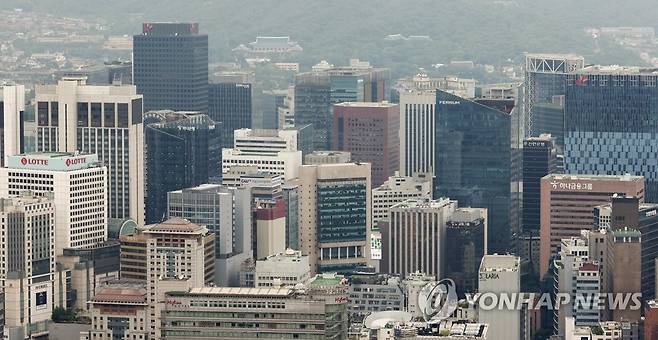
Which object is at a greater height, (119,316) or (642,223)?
(642,223)

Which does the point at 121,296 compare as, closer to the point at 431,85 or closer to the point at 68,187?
the point at 68,187

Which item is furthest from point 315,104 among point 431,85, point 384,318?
point 384,318

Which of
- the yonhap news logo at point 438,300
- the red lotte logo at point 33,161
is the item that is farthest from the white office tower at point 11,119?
the yonhap news logo at point 438,300

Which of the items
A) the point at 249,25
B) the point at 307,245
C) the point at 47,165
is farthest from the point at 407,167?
the point at 249,25

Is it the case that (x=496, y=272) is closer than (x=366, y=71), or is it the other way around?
(x=496, y=272)

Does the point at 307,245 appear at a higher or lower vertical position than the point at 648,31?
lower

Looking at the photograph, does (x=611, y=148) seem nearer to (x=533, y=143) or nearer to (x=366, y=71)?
(x=533, y=143)

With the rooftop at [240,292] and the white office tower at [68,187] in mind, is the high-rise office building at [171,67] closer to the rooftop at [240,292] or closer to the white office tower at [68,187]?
the white office tower at [68,187]
